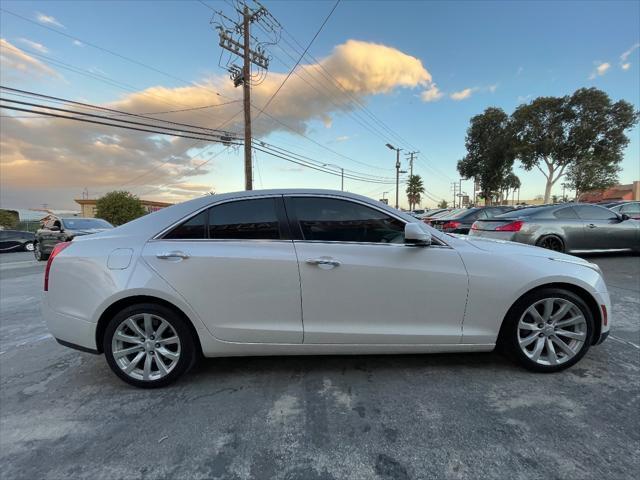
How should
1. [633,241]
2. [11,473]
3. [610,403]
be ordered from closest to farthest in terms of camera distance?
[11,473]
[610,403]
[633,241]

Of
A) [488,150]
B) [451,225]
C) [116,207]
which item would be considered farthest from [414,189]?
[451,225]

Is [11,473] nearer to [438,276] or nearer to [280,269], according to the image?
[280,269]

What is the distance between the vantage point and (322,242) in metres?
2.62

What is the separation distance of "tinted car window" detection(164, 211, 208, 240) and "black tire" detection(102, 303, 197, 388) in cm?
55

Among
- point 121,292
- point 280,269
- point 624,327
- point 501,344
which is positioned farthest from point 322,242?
point 624,327

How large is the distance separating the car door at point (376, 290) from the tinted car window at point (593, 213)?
A: 693 cm

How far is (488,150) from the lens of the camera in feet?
114

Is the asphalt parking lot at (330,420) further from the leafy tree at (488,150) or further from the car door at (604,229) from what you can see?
the leafy tree at (488,150)

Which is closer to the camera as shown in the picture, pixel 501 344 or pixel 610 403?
pixel 610 403

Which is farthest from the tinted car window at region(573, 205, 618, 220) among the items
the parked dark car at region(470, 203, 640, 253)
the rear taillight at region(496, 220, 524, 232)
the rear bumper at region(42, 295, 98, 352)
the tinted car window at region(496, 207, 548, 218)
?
the rear bumper at region(42, 295, 98, 352)

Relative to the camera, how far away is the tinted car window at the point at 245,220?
2.65 metres

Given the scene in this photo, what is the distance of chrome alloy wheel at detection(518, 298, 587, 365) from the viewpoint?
8.92 feet

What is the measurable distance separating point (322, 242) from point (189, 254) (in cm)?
101

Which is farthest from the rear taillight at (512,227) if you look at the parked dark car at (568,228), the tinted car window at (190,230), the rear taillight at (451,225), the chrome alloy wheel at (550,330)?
the tinted car window at (190,230)
